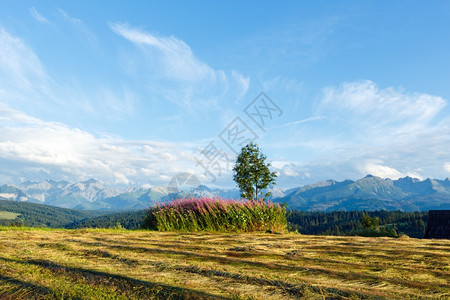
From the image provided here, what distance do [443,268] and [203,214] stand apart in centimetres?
1076

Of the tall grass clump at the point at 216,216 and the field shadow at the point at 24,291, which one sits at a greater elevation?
the tall grass clump at the point at 216,216

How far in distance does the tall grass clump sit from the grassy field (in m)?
8.01

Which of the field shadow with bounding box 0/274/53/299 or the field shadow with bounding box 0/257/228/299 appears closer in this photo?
the field shadow with bounding box 0/257/228/299

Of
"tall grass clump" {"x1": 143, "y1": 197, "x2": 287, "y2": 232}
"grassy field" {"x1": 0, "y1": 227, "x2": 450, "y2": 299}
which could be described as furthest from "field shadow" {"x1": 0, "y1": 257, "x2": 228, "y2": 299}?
"tall grass clump" {"x1": 143, "y1": 197, "x2": 287, "y2": 232}

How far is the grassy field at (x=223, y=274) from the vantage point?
3.48 m

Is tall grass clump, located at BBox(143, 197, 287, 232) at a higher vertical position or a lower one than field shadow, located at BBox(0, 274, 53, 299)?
higher

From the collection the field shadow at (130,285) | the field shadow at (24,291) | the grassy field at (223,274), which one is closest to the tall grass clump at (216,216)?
the grassy field at (223,274)

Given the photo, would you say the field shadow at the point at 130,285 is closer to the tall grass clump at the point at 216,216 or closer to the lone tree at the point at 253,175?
the tall grass clump at the point at 216,216

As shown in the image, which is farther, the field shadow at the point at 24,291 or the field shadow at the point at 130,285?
the field shadow at the point at 24,291

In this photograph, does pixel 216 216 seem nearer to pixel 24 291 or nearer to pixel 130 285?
pixel 130 285

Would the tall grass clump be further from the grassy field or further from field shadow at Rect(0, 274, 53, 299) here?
field shadow at Rect(0, 274, 53, 299)

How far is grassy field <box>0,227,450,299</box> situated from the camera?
3482 millimetres

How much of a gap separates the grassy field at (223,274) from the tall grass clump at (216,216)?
8.01 meters

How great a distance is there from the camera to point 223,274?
14.0 ft
